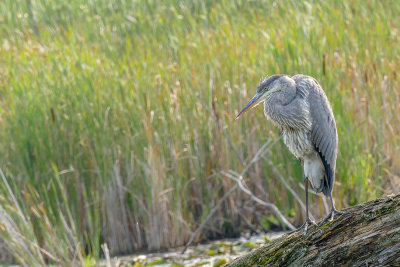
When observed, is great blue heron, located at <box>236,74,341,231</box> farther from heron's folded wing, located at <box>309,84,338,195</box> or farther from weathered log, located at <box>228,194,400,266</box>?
weathered log, located at <box>228,194,400,266</box>

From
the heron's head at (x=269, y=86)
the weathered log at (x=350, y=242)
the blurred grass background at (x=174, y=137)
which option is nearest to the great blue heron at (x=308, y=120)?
the heron's head at (x=269, y=86)

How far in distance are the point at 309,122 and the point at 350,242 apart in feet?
3.93

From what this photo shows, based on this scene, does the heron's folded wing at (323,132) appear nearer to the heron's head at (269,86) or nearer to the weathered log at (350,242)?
the heron's head at (269,86)

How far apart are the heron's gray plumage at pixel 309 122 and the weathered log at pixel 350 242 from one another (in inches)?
27.5

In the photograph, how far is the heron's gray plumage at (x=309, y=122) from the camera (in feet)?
12.8

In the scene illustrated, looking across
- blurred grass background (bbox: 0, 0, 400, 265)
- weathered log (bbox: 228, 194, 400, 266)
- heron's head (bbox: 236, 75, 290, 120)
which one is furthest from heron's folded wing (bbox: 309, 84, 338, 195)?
blurred grass background (bbox: 0, 0, 400, 265)

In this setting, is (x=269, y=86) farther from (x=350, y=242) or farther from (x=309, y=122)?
(x=350, y=242)

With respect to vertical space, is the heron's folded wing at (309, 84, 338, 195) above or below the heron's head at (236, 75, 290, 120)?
below

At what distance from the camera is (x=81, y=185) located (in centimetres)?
586

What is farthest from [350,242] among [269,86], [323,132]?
[269,86]

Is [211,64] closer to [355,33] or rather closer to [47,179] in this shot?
[355,33]

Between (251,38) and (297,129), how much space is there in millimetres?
2922

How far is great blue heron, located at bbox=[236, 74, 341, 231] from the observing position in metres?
3.91

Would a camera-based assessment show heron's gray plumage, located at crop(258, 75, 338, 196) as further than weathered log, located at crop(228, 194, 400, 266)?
Yes
